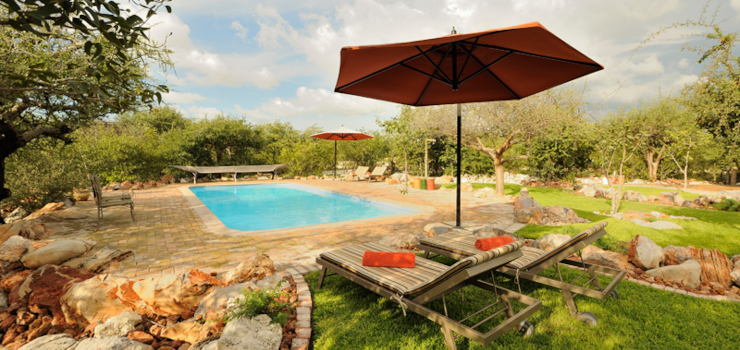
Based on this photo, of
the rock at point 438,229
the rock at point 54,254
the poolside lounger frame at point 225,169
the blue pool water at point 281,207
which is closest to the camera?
the rock at point 54,254

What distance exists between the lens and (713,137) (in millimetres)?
12773

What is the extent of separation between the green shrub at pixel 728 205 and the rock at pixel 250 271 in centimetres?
1053

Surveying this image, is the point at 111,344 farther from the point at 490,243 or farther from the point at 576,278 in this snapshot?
the point at 576,278

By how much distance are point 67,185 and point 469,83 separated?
9.94 meters

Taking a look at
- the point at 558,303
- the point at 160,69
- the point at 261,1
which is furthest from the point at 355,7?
the point at 558,303

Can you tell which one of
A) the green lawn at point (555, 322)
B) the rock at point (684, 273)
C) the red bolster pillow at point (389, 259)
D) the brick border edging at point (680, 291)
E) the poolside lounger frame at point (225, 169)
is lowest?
the green lawn at point (555, 322)

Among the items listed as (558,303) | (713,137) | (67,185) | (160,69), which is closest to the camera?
(558,303)

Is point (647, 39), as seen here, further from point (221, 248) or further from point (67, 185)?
point (67, 185)

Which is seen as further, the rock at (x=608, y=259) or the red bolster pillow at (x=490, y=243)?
the rock at (x=608, y=259)

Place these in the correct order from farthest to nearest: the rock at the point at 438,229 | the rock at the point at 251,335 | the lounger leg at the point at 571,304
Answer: the rock at the point at 438,229, the lounger leg at the point at 571,304, the rock at the point at 251,335

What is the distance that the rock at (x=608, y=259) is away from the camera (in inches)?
149

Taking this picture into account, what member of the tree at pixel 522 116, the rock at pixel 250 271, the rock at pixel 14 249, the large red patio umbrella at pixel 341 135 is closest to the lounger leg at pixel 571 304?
the rock at pixel 250 271

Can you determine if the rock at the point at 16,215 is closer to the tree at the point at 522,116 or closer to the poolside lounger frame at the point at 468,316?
the poolside lounger frame at the point at 468,316

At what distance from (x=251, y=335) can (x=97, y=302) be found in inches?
65.8
